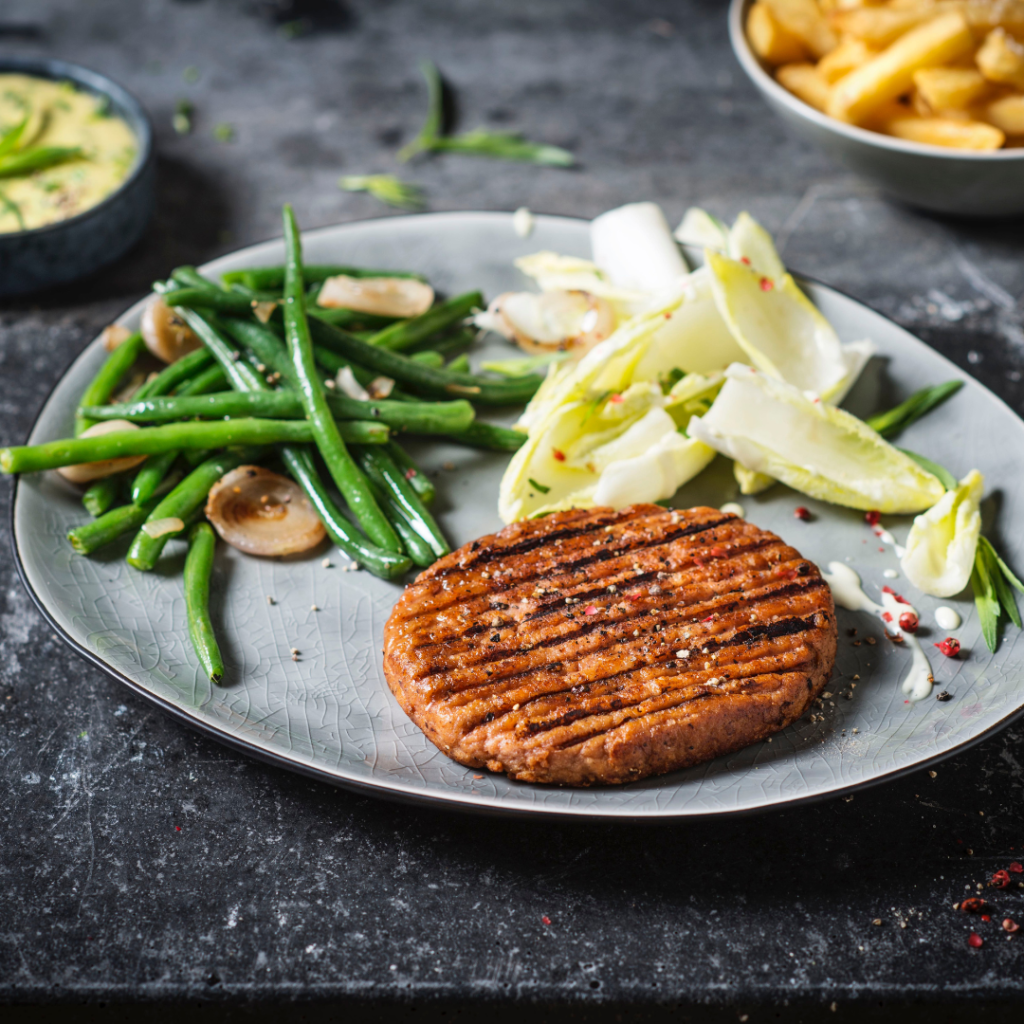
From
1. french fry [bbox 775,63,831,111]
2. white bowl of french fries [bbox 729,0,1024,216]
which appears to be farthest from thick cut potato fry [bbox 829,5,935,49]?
french fry [bbox 775,63,831,111]

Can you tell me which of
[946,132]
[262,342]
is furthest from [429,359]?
[946,132]

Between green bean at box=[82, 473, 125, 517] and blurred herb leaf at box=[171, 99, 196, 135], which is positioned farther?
blurred herb leaf at box=[171, 99, 196, 135]

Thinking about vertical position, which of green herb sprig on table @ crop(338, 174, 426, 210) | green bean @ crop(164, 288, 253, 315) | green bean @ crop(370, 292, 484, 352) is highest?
green bean @ crop(164, 288, 253, 315)

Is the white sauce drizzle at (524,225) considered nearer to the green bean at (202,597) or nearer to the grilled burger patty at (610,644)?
Result: the grilled burger patty at (610,644)

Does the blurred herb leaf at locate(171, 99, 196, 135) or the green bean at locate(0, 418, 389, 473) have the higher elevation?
the green bean at locate(0, 418, 389, 473)

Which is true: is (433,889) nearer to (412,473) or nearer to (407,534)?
(407,534)

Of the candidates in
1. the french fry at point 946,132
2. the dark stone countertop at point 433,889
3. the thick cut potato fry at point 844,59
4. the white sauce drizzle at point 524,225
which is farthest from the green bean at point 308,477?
the french fry at point 946,132

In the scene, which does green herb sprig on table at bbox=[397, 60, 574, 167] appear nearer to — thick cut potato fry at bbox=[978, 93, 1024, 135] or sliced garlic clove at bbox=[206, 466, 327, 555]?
thick cut potato fry at bbox=[978, 93, 1024, 135]
